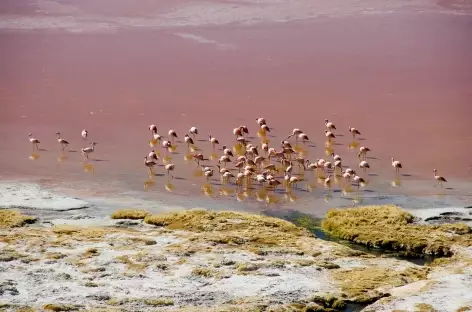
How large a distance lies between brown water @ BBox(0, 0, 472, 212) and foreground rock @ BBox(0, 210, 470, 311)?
3.04 metres

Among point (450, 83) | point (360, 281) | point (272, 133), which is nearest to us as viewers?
point (360, 281)

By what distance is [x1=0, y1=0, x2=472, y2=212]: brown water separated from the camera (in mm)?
18828

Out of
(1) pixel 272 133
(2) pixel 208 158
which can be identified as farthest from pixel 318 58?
(2) pixel 208 158

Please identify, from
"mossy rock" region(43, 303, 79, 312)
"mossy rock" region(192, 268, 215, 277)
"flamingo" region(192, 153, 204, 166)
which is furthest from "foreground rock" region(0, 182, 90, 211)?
"mossy rock" region(43, 303, 79, 312)

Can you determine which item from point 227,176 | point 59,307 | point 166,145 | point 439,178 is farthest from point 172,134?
point 59,307

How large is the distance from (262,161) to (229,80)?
5.73 metres

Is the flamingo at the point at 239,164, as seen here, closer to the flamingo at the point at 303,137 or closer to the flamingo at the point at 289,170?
the flamingo at the point at 289,170

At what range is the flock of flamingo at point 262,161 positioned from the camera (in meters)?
17.1

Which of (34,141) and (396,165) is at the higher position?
(34,141)

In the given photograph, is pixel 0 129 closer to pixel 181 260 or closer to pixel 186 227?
pixel 186 227

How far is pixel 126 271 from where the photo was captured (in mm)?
12242

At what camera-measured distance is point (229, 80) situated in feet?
77.4

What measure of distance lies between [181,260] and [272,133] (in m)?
7.73

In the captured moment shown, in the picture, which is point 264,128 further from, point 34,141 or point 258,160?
point 34,141
